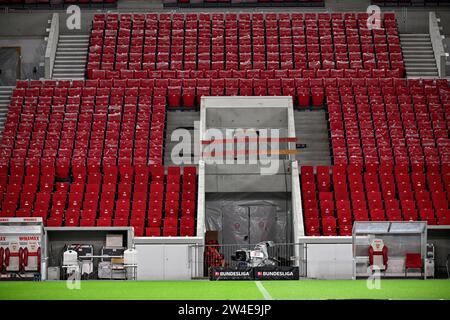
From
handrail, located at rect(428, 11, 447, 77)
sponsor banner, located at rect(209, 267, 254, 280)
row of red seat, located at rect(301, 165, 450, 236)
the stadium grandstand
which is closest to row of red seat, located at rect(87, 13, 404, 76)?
the stadium grandstand

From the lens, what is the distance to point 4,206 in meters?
24.6

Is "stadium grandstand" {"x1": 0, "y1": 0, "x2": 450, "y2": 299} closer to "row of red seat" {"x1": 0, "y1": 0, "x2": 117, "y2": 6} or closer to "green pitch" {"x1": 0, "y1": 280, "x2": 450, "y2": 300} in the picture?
"row of red seat" {"x1": 0, "y1": 0, "x2": 117, "y2": 6}

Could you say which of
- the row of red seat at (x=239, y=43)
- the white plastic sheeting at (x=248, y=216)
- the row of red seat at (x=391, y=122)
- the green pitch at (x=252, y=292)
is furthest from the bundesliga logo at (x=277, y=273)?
the row of red seat at (x=239, y=43)

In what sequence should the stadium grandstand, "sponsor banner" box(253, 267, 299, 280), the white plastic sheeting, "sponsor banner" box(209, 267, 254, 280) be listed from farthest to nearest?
1. the white plastic sheeting
2. the stadium grandstand
3. "sponsor banner" box(209, 267, 254, 280)
4. "sponsor banner" box(253, 267, 299, 280)

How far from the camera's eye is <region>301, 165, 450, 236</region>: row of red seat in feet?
78.8

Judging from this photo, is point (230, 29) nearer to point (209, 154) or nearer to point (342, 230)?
point (209, 154)

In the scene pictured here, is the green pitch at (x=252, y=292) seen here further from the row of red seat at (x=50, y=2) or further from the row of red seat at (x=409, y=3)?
the row of red seat at (x=50, y=2)

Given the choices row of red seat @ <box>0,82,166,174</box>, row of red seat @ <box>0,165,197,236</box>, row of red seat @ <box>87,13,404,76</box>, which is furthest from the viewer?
row of red seat @ <box>87,13,404,76</box>

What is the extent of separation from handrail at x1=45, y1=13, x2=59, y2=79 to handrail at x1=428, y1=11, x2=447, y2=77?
14358 millimetres

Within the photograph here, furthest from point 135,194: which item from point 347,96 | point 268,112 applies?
point 347,96

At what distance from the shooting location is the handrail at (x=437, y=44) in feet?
102

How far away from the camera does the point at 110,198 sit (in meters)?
24.8

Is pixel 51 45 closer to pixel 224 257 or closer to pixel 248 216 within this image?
pixel 248 216
